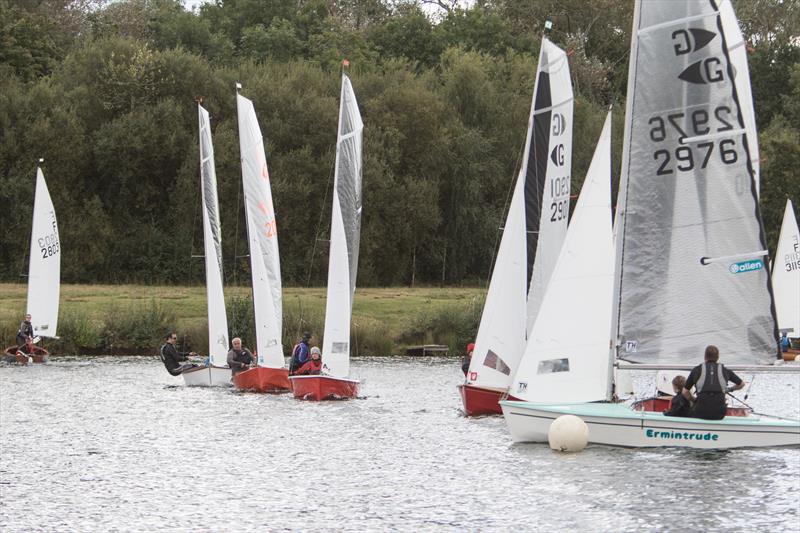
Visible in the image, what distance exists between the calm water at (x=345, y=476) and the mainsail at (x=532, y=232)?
5.18ft

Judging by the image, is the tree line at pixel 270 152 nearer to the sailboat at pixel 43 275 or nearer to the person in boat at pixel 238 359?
the sailboat at pixel 43 275

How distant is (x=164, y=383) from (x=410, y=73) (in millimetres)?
39961

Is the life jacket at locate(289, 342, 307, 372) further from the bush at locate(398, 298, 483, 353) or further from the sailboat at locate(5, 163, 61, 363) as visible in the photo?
the bush at locate(398, 298, 483, 353)

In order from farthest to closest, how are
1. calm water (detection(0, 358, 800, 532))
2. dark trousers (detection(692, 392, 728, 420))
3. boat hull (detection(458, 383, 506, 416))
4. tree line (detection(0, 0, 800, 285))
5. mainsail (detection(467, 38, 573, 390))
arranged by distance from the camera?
tree line (detection(0, 0, 800, 285)), boat hull (detection(458, 383, 506, 416)), mainsail (detection(467, 38, 573, 390)), dark trousers (detection(692, 392, 728, 420)), calm water (detection(0, 358, 800, 532))

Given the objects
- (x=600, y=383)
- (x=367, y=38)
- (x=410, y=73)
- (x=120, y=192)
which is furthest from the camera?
(x=367, y=38)

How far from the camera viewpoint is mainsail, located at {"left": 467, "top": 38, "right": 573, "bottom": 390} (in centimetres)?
2739

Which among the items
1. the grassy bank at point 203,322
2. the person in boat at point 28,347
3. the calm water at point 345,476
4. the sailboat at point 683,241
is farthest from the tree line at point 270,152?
the sailboat at point 683,241

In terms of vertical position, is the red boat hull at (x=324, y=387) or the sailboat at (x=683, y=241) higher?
the sailboat at (x=683, y=241)

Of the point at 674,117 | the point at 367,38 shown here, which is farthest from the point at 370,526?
the point at 367,38

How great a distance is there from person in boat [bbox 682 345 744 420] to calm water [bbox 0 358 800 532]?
0.98m

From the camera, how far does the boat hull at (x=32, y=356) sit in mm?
44812

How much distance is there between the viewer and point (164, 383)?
3981 centimetres

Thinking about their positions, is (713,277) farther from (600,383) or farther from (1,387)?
(1,387)

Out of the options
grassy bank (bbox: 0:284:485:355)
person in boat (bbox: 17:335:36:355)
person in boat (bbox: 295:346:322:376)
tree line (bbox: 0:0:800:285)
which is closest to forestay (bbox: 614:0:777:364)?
person in boat (bbox: 295:346:322:376)
